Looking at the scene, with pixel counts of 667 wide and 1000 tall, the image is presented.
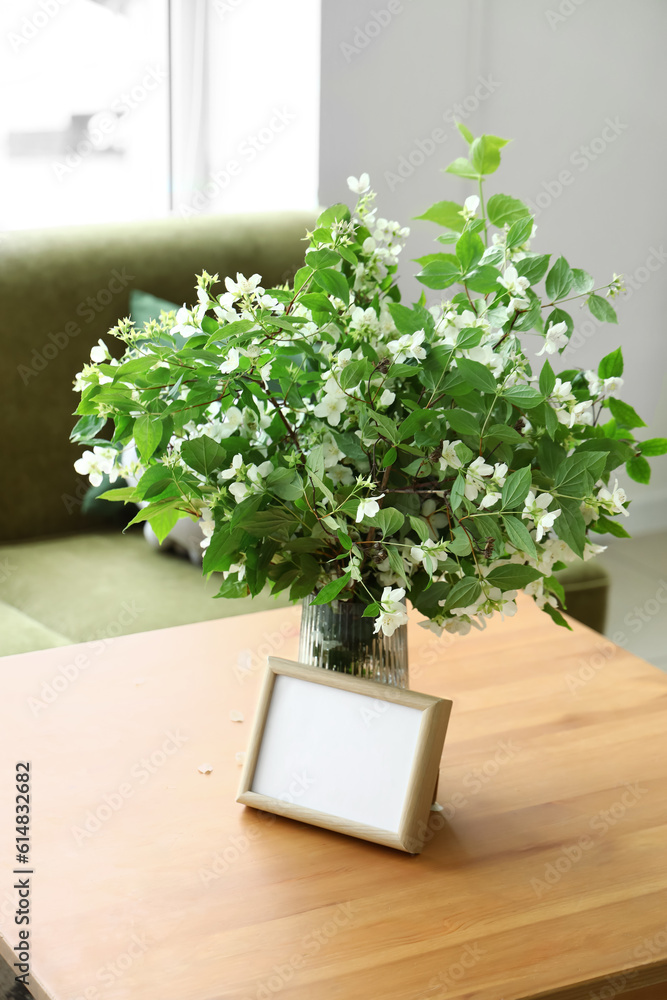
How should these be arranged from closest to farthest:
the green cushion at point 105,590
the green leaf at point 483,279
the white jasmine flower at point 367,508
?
the white jasmine flower at point 367,508
the green leaf at point 483,279
the green cushion at point 105,590

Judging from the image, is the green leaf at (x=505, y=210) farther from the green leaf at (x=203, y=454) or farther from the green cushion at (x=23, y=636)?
the green cushion at (x=23, y=636)

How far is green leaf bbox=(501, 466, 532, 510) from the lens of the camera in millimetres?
864

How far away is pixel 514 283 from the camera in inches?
36.5

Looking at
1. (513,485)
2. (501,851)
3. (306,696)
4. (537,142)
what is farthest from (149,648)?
(537,142)

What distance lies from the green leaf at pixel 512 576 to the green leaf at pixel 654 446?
21cm

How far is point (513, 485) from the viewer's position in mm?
872

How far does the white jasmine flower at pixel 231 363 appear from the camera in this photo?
2.88 ft

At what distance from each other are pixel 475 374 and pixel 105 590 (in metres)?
1.29

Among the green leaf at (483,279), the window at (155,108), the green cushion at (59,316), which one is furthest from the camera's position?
the window at (155,108)

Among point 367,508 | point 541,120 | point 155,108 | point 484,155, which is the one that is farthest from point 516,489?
point 541,120

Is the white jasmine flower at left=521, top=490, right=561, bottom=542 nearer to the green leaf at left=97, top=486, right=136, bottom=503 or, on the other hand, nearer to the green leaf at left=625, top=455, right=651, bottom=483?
the green leaf at left=625, top=455, right=651, bottom=483

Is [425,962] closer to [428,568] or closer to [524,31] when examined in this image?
[428,568]

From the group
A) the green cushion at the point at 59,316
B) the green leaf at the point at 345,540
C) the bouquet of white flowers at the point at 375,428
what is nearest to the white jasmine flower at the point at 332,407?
the bouquet of white flowers at the point at 375,428

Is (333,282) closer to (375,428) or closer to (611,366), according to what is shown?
(375,428)
